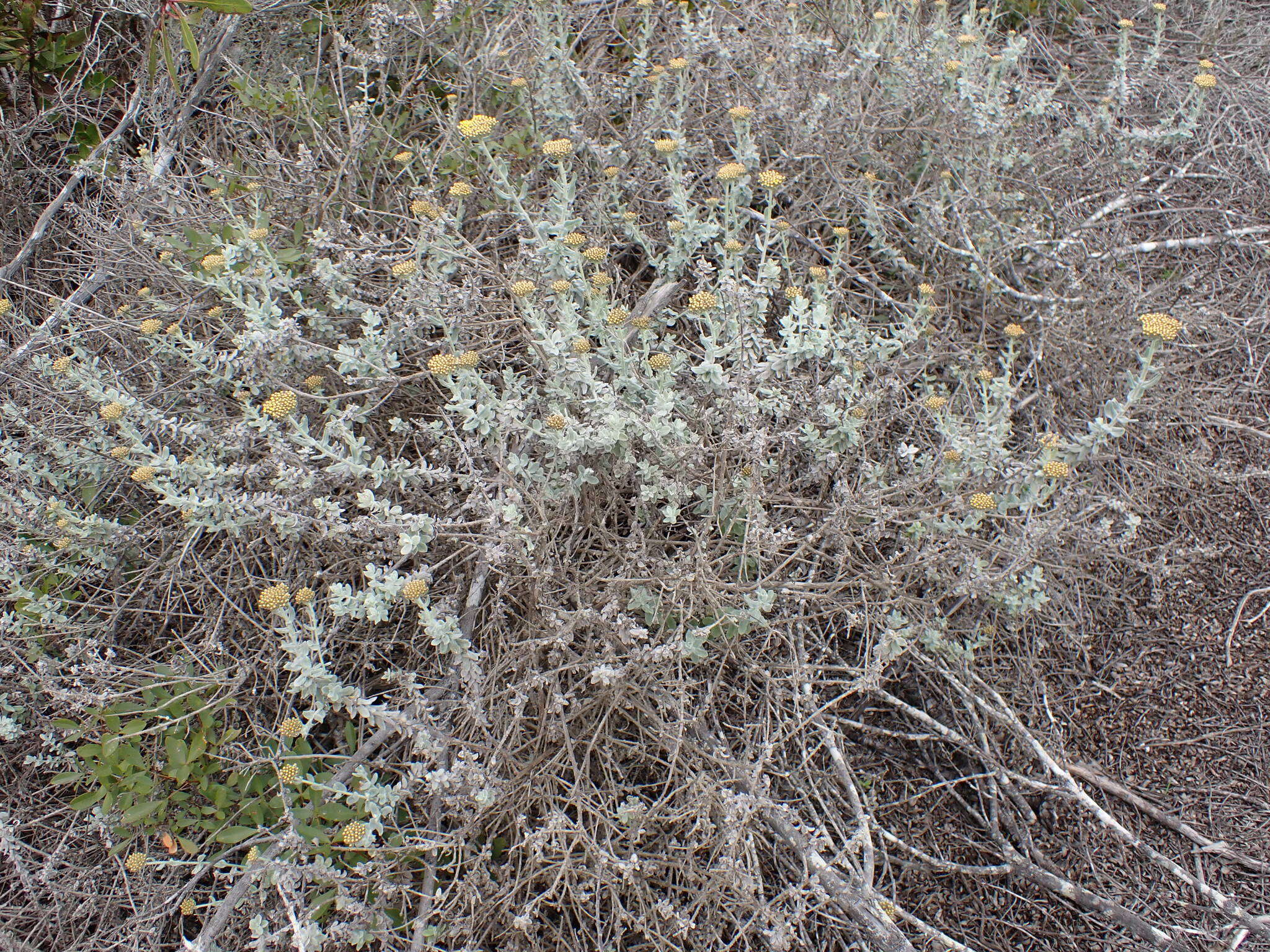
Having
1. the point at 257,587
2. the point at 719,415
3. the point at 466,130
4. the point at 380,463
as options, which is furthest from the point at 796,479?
the point at 257,587

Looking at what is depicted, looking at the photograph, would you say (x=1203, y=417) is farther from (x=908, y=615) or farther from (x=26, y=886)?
(x=26, y=886)

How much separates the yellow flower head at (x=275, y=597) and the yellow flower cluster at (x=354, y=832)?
0.49m

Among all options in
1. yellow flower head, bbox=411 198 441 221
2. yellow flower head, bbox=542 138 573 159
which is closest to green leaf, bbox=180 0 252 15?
yellow flower head, bbox=411 198 441 221

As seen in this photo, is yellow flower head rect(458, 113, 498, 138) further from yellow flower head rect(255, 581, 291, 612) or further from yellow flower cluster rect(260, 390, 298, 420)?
yellow flower head rect(255, 581, 291, 612)

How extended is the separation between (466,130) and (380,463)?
0.89 metres

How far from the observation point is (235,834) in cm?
196

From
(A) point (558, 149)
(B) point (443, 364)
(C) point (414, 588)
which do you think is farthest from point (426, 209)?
(C) point (414, 588)

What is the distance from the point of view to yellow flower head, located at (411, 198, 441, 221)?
96.3 inches

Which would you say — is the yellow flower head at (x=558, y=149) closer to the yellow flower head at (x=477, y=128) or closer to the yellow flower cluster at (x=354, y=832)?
the yellow flower head at (x=477, y=128)

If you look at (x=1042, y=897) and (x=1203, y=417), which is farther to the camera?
(x=1203, y=417)

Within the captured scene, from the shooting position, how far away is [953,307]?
2.93 metres

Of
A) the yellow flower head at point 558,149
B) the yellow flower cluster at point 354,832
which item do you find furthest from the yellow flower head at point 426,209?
the yellow flower cluster at point 354,832

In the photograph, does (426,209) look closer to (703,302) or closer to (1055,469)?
(703,302)

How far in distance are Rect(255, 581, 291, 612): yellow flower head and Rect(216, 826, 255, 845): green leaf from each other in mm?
499
